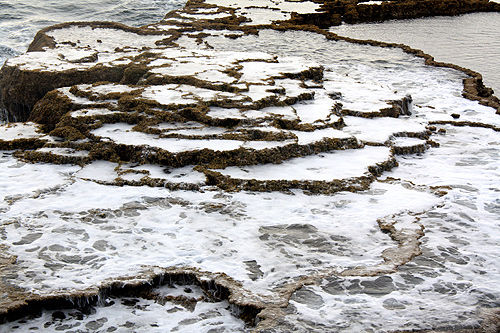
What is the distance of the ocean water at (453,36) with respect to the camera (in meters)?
10.8

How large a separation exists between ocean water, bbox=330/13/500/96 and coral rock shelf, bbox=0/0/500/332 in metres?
2.65

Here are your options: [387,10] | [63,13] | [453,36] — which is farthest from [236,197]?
[63,13]

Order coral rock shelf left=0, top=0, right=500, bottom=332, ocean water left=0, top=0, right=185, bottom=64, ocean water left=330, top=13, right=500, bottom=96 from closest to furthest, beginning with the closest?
coral rock shelf left=0, top=0, right=500, bottom=332
ocean water left=330, top=13, right=500, bottom=96
ocean water left=0, top=0, right=185, bottom=64

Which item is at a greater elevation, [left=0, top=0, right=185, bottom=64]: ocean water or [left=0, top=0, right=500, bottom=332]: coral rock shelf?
[left=0, top=0, right=185, bottom=64]: ocean water

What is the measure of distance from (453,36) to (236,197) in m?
11.6

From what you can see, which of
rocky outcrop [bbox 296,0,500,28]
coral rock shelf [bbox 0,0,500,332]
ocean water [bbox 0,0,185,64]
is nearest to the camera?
coral rock shelf [bbox 0,0,500,332]

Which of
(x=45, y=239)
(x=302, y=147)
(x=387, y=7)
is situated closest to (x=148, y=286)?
(x=45, y=239)

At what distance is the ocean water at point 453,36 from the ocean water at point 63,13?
871 centimetres

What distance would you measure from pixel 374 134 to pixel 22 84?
19.3ft

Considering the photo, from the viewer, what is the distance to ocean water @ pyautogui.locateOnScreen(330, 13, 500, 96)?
Answer: 10828mm

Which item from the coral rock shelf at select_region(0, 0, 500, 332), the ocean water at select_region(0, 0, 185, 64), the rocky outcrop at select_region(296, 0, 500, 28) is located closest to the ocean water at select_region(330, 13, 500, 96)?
the rocky outcrop at select_region(296, 0, 500, 28)

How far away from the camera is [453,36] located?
1340 cm

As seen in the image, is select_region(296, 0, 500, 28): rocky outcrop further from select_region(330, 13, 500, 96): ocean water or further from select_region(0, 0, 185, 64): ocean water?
select_region(0, 0, 185, 64): ocean water

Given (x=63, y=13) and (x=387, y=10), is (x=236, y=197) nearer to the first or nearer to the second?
(x=387, y=10)
